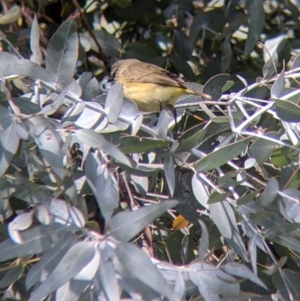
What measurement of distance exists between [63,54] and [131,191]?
0.46m

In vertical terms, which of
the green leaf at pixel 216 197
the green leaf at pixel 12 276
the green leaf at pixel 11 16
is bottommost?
the green leaf at pixel 12 276

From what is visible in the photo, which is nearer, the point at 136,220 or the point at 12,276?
the point at 136,220

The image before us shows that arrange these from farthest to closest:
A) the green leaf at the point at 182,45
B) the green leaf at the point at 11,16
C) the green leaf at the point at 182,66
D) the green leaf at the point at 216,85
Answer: the green leaf at the point at 182,45, the green leaf at the point at 182,66, the green leaf at the point at 11,16, the green leaf at the point at 216,85

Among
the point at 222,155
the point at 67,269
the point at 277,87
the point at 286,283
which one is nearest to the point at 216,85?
the point at 277,87

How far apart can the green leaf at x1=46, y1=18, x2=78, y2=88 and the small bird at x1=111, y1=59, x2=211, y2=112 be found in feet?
3.09

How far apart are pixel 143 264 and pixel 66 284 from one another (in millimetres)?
221

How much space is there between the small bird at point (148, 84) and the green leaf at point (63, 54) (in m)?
0.94

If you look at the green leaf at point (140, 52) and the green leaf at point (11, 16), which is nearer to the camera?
the green leaf at point (11, 16)

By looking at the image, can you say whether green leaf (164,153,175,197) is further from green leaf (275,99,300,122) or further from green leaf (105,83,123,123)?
green leaf (275,99,300,122)

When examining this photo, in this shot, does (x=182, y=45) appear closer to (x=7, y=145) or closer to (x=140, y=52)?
(x=140, y=52)

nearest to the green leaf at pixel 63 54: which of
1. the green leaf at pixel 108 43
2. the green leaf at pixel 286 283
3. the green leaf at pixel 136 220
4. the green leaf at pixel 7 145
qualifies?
the green leaf at pixel 7 145

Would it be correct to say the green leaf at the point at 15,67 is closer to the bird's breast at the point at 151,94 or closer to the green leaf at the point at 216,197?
the green leaf at the point at 216,197

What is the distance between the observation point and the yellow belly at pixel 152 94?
2770 mm

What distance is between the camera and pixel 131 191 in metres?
2.03
